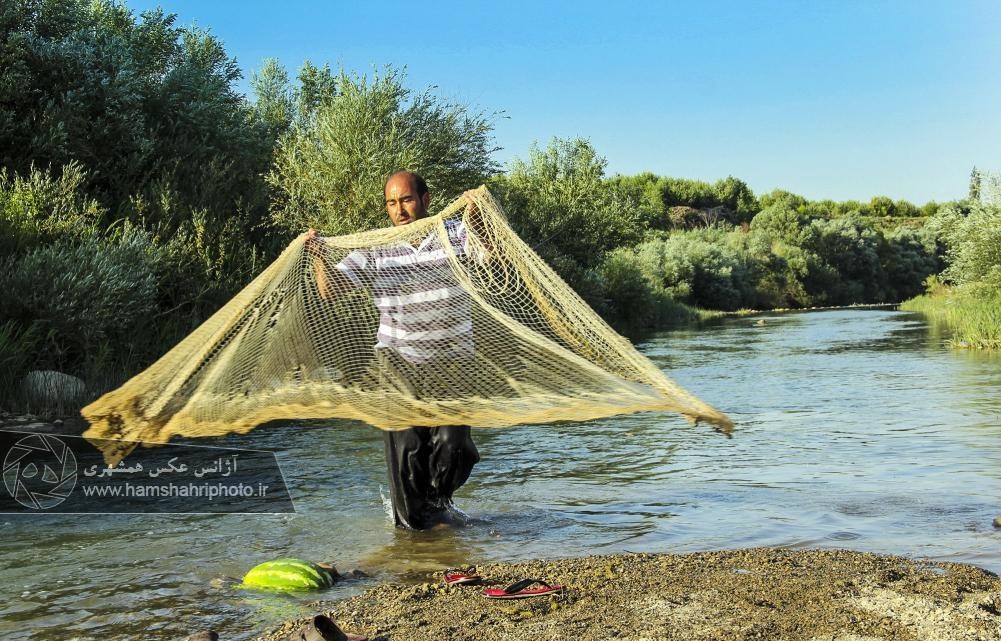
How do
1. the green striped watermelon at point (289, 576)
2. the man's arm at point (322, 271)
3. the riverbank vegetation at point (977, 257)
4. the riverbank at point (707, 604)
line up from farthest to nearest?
the riverbank vegetation at point (977, 257) → the man's arm at point (322, 271) → the green striped watermelon at point (289, 576) → the riverbank at point (707, 604)

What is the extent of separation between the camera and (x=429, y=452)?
650 centimetres

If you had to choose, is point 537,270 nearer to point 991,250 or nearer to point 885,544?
point 885,544

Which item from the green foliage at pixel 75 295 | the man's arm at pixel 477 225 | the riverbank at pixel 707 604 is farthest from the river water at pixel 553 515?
the green foliage at pixel 75 295

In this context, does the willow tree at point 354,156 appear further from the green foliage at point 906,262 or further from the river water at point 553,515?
the green foliage at point 906,262

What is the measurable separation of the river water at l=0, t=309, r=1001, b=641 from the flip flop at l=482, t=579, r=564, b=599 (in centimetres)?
98

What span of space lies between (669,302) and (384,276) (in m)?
44.2

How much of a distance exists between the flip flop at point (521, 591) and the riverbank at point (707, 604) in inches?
2.2

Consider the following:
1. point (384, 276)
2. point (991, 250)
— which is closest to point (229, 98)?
point (384, 276)

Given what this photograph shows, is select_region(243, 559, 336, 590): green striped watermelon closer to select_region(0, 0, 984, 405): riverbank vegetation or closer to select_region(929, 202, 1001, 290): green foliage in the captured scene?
select_region(0, 0, 984, 405): riverbank vegetation

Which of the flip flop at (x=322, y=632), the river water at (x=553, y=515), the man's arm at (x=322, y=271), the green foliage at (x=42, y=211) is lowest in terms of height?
the river water at (x=553, y=515)

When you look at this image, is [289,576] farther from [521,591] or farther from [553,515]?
[553,515]

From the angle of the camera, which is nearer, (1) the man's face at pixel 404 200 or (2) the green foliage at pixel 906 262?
(1) the man's face at pixel 404 200

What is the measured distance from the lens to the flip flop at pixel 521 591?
4.62 meters

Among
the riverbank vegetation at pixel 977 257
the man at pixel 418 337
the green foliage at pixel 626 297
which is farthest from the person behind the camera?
the green foliage at pixel 626 297
